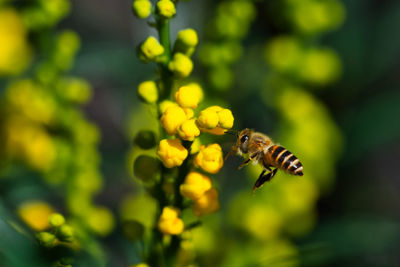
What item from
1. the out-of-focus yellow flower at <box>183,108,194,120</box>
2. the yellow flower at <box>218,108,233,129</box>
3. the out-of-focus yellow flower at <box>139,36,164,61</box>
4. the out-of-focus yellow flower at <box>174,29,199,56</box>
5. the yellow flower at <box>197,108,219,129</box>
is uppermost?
the out-of-focus yellow flower at <box>174,29,199,56</box>

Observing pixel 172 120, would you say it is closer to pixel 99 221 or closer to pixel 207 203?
pixel 207 203

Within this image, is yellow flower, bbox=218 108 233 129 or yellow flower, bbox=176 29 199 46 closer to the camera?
yellow flower, bbox=218 108 233 129

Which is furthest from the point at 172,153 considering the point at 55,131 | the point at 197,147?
the point at 55,131

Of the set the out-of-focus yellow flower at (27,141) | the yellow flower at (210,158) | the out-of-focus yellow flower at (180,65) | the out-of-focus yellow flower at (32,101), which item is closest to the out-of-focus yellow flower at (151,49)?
the out-of-focus yellow flower at (180,65)

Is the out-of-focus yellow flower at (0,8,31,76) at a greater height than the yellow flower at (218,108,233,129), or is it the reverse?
the out-of-focus yellow flower at (0,8,31,76)

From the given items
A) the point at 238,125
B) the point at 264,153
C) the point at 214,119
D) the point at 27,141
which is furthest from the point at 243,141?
the point at 27,141

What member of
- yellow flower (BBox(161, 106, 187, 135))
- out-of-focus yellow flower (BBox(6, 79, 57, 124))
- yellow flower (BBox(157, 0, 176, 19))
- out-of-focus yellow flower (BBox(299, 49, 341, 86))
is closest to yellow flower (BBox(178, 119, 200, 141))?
yellow flower (BBox(161, 106, 187, 135))

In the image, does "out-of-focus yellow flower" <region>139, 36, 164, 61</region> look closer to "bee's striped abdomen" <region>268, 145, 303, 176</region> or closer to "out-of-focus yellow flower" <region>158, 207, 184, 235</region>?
"out-of-focus yellow flower" <region>158, 207, 184, 235</region>

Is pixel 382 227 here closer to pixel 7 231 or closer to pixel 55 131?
pixel 55 131
